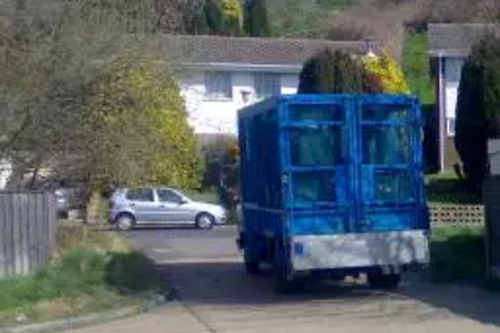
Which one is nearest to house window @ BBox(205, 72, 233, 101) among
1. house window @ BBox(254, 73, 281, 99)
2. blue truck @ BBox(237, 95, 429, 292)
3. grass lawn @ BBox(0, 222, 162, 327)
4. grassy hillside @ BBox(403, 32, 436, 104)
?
house window @ BBox(254, 73, 281, 99)

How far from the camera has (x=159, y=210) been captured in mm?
43656

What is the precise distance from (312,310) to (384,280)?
104 inches

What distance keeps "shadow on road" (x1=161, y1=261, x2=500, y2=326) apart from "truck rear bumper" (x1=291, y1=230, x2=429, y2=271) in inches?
A: 22.5

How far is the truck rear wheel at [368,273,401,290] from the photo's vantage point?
2130cm

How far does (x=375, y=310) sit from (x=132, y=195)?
2507 centimetres

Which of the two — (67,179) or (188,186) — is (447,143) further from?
(67,179)

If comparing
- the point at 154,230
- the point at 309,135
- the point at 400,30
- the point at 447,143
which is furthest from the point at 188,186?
the point at 309,135

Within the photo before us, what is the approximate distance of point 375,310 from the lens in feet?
61.9

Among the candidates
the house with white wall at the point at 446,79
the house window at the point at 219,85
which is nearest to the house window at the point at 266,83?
the house window at the point at 219,85

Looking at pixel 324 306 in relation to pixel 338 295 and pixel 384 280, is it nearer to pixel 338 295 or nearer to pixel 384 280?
pixel 338 295

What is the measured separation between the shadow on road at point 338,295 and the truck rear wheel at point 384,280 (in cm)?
16

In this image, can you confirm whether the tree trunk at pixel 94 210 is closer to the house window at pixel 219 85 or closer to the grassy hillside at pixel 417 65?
the house window at pixel 219 85

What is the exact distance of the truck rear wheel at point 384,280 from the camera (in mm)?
21297

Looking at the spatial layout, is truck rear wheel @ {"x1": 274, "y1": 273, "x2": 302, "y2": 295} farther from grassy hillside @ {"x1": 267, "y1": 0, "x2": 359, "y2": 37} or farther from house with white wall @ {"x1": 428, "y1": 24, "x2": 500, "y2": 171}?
grassy hillside @ {"x1": 267, "y1": 0, "x2": 359, "y2": 37}
